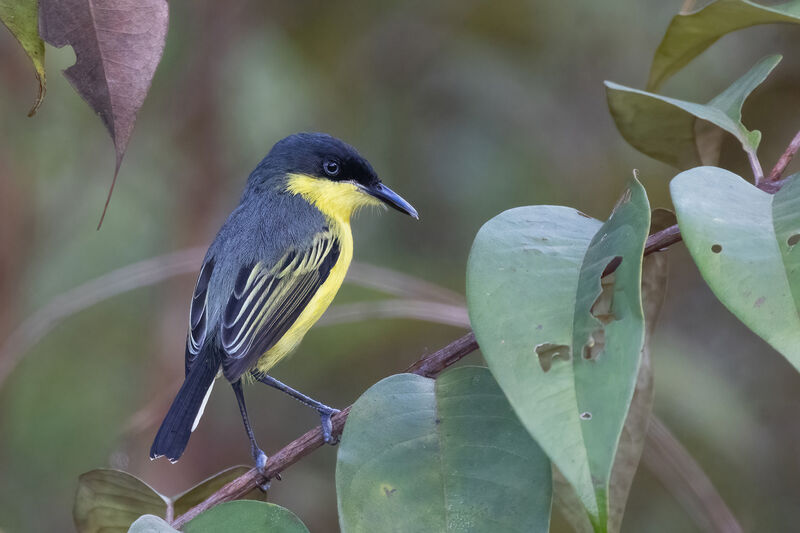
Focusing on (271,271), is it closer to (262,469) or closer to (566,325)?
(262,469)

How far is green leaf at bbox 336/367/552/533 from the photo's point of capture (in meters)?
1.20

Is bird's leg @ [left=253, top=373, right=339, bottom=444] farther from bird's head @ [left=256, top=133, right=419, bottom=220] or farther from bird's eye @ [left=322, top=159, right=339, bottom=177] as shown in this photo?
bird's eye @ [left=322, top=159, right=339, bottom=177]

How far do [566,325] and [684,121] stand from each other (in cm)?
89

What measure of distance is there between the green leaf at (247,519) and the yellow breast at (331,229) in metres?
1.09

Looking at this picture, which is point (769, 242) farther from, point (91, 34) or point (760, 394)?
point (760, 394)

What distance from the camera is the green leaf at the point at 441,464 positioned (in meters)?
1.20

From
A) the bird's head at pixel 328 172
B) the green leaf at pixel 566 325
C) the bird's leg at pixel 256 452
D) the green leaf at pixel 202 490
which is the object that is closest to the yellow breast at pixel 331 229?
the bird's head at pixel 328 172

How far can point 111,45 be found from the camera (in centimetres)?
141

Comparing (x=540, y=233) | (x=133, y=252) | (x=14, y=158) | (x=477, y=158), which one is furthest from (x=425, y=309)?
(x=14, y=158)

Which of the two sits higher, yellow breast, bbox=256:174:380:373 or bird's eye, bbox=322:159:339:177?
bird's eye, bbox=322:159:339:177

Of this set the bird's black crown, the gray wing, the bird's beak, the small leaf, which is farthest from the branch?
the bird's black crown

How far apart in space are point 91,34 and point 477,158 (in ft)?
8.41

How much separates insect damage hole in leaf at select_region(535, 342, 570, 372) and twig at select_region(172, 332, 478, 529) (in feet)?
1.09

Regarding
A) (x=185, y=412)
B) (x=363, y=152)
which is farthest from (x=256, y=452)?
(x=363, y=152)
